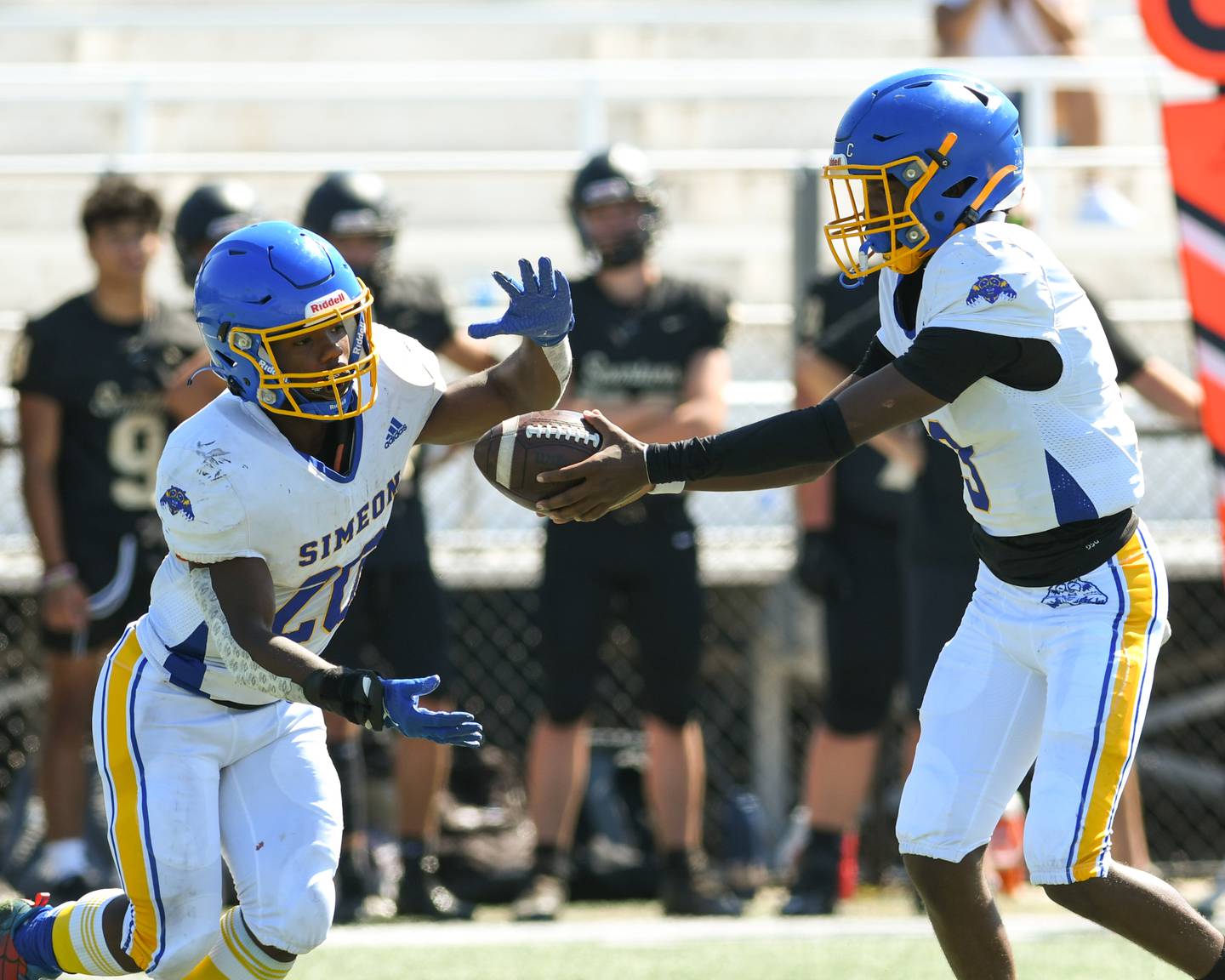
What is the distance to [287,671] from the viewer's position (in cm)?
327

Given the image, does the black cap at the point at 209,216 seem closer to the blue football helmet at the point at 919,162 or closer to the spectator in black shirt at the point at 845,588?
the spectator in black shirt at the point at 845,588

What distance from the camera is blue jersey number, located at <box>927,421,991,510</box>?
3.54 meters

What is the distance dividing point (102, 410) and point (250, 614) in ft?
8.36

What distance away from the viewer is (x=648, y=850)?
598 centimetres

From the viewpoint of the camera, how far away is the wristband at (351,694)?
310cm

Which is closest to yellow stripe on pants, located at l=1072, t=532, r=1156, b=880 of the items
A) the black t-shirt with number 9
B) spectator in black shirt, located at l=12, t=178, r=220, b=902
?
spectator in black shirt, located at l=12, t=178, r=220, b=902

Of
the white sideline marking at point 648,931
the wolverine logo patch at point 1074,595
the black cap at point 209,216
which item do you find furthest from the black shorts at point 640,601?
the wolverine logo patch at point 1074,595

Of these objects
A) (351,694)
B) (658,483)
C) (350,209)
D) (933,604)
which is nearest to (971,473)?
(658,483)

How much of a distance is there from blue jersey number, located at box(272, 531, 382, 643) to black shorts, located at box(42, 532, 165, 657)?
2.09 meters

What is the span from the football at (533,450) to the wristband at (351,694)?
444mm

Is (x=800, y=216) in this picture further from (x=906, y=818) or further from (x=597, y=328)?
(x=906, y=818)

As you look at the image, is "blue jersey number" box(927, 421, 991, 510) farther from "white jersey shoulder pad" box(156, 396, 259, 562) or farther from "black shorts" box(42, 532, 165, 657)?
"black shorts" box(42, 532, 165, 657)

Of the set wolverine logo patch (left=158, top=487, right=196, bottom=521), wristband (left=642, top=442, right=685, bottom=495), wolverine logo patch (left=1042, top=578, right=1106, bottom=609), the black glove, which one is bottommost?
the black glove

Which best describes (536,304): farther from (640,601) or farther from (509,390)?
(640,601)
